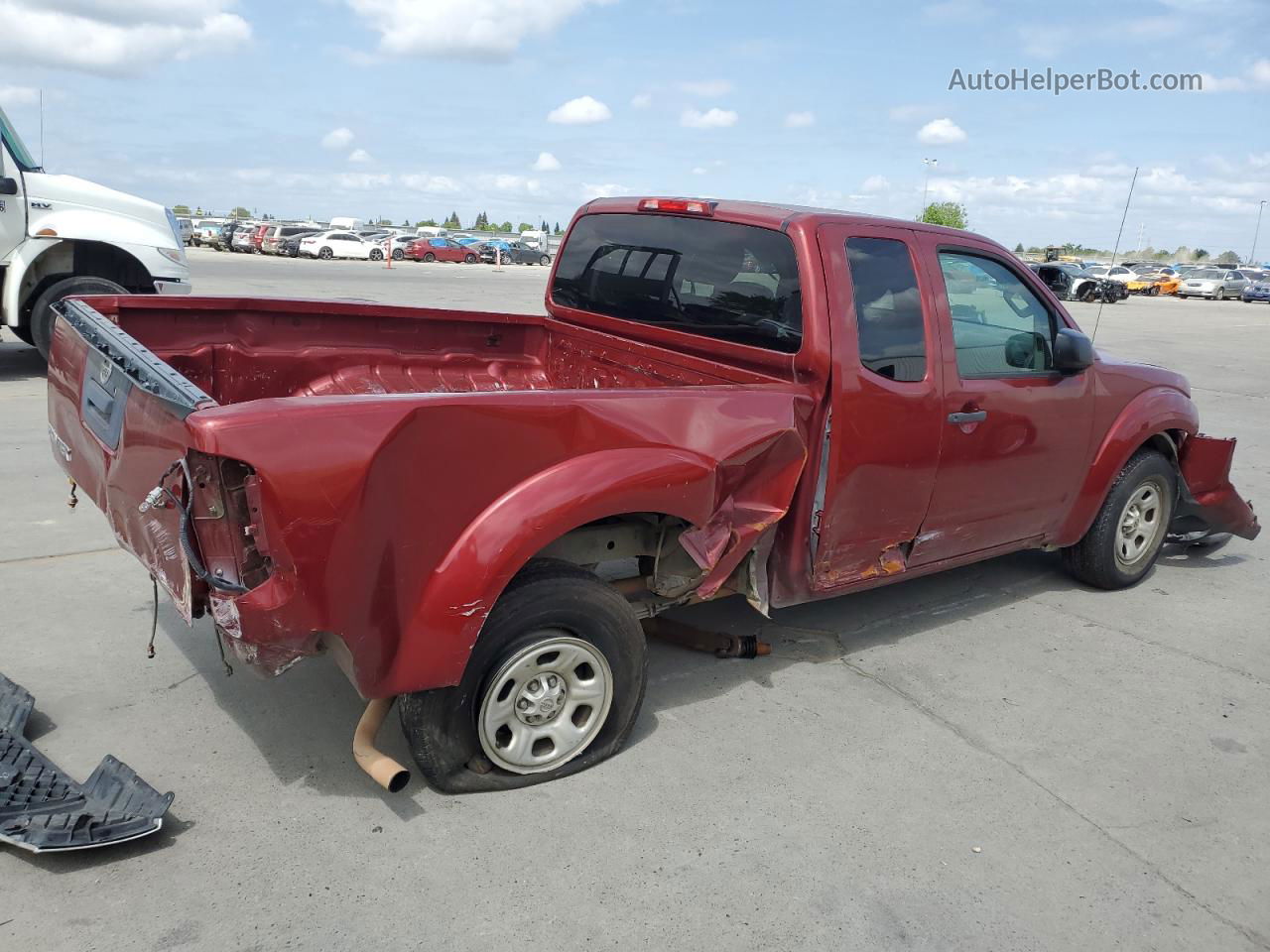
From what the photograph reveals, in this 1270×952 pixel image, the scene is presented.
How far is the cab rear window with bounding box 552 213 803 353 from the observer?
4059 mm

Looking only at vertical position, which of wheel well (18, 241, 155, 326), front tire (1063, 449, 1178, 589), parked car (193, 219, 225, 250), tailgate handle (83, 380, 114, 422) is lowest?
parked car (193, 219, 225, 250)

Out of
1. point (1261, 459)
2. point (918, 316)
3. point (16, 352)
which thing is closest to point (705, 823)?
point (918, 316)

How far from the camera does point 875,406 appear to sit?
401cm

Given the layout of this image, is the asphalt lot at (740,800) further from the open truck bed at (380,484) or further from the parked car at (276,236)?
the parked car at (276,236)

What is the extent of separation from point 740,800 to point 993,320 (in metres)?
2.48

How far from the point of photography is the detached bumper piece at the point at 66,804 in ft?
9.23

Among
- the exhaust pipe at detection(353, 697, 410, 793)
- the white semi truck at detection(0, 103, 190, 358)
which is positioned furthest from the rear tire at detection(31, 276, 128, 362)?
the exhaust pipe at detection(353, 697, 410, 793)

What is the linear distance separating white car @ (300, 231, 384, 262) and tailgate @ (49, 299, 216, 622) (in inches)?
1713

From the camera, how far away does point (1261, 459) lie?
31.3 feet

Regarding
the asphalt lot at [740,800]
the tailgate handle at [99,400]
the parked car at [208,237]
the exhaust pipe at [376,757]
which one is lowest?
the parked car at [208,237]

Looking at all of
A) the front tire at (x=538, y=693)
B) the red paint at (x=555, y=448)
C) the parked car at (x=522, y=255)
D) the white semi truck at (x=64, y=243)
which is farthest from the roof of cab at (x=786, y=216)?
the parked car at (x=522, y=255)

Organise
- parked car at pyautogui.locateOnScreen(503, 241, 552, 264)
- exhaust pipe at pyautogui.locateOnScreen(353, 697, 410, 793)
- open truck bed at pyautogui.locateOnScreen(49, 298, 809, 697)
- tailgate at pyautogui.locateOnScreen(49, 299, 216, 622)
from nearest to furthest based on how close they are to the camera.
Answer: open truck bed at pyautogui.locateOnScreen(49, 298, 809, 697) < tailgate at pyautogui.locateOnScreen(49, 299, 216, 622) < exhaust pipe at pyautogui.locateOnScreen(353, 697, 410, 793) < parked car at pyautogui.locateOnScreen(503, 241, 552, 264)

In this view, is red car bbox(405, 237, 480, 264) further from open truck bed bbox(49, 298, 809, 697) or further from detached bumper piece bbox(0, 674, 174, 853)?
detached bumper piece bbox(0, 674, 174, 853)

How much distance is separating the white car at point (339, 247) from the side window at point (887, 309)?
144 ft
